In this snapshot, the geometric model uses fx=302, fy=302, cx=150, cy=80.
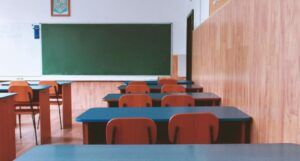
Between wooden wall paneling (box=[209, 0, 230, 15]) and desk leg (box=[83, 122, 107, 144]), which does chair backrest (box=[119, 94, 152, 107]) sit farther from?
wooden wall paneling (box=[209, 0, 230, 15])

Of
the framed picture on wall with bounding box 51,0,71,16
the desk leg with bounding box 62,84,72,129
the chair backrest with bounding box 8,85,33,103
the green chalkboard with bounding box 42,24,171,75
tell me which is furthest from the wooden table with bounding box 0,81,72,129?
the framed picture on wall with bounding box 51,0,71,16

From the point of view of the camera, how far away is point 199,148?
1.58 meters

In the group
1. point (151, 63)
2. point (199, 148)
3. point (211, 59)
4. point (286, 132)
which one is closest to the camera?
point (199, 148)

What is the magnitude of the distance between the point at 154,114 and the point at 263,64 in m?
0.95

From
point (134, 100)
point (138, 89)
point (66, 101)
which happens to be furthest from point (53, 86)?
point (134, 100)

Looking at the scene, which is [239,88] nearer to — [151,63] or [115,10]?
[151,63]

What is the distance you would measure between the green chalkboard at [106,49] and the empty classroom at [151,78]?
0.02 m

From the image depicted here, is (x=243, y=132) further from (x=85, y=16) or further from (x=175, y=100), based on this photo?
(x=85, y=16)

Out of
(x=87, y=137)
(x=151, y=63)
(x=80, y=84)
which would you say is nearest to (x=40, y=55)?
(x=80, y=84)

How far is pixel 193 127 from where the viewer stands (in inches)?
87.0

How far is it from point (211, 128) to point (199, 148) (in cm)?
69

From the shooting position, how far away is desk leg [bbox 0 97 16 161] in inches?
126

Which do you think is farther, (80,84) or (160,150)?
(80,84)

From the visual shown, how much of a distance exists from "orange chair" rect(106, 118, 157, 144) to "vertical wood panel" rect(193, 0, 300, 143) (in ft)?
2.66
